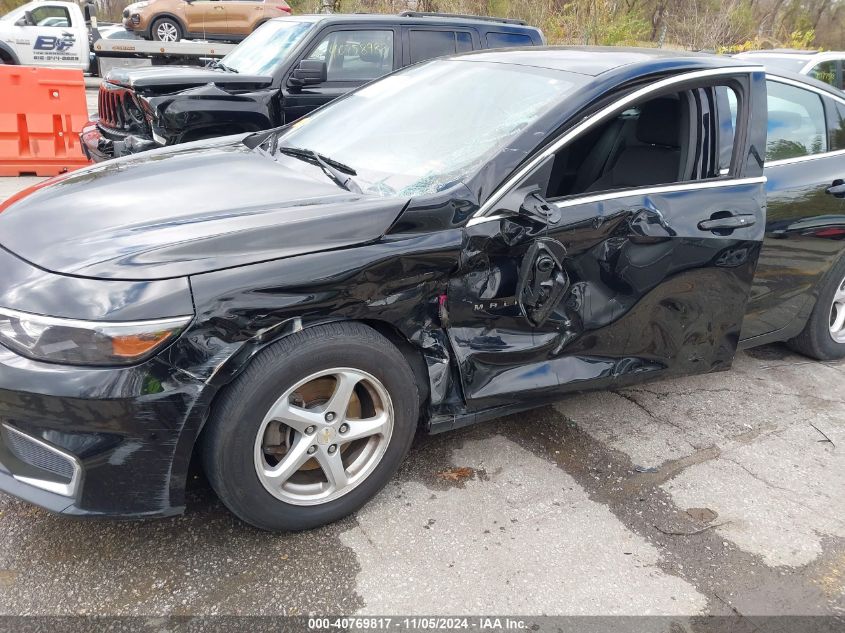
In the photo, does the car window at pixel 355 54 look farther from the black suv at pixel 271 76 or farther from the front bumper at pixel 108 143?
the front bumper at pixel 108 143

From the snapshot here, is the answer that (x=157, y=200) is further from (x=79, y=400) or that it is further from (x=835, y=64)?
(x=835, y=64)

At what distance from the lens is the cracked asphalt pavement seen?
222cm

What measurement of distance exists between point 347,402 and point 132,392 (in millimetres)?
719

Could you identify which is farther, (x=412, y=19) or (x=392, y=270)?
(x=412, y=19)

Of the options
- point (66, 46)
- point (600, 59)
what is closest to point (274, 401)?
point (600, 59)

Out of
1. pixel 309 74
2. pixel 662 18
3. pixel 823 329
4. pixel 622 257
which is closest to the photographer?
pixel 622 257

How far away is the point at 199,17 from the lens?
1745cm

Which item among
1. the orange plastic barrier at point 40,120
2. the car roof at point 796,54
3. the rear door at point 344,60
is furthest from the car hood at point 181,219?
the car roof at point 796,54

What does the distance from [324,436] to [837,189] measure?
299cm

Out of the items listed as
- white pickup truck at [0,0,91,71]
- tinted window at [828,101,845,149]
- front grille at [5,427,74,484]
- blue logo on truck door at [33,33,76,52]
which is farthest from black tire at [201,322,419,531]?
blue logo on truck door at [33,33,76,52]

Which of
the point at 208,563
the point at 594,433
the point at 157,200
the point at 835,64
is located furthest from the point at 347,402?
the point at 835,64

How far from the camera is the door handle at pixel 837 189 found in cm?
354

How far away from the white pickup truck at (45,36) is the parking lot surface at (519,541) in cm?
1564

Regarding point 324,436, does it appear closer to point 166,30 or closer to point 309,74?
point 309,74
